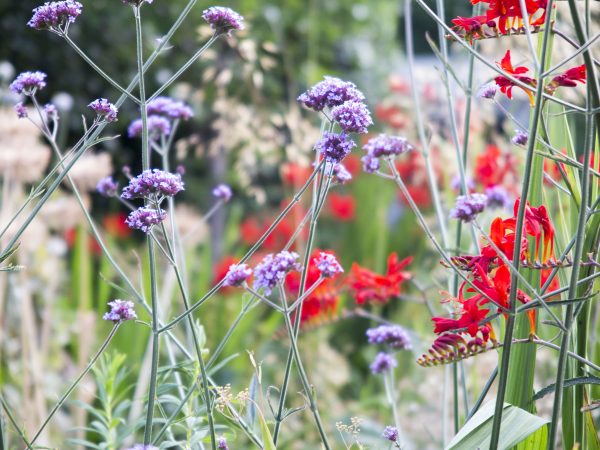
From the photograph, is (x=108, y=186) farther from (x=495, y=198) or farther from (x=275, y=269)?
(x=495, y=198)

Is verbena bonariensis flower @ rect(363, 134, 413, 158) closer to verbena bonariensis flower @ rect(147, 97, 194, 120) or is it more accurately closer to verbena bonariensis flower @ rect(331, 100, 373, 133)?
verbena bonariensis flower @ rect(331, 100, 373, 133)

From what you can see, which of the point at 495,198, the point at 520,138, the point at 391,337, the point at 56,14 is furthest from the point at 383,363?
the point at 56,14

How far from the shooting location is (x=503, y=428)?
114 centimetres

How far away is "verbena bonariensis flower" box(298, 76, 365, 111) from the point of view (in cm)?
115

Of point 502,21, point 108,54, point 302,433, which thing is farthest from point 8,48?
point 502,21

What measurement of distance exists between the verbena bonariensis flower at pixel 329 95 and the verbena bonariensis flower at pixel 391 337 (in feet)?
2.11

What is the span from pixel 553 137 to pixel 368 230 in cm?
312

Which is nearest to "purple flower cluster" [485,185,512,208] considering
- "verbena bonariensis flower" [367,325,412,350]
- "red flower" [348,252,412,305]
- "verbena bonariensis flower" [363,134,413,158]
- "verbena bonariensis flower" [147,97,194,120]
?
"red flower" [348,252,412,305]

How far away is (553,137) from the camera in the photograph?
1.68 metres

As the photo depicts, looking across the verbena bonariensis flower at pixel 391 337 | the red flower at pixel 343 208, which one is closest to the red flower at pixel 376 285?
the verbena bonariensis flower at pixel 391 337

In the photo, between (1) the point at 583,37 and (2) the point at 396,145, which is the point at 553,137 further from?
(1) the point at 583,37

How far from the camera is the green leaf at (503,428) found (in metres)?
1.11

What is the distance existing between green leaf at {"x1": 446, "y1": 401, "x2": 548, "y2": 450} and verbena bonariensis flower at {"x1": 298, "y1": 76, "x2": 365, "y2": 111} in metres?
0.47

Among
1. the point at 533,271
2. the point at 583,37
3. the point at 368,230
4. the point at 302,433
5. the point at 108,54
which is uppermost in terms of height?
the point at 108,54
